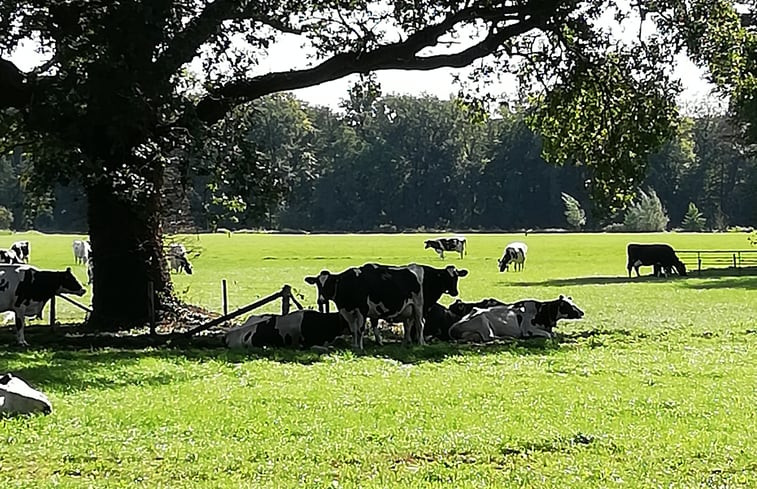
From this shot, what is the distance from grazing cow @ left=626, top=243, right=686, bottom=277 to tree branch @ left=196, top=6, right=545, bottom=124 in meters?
24.1

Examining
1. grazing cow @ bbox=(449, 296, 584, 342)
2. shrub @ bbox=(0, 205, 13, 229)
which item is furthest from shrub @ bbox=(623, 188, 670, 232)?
grazing cow @ bbox=(449, 296, 584, 342)

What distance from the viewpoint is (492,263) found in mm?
54219

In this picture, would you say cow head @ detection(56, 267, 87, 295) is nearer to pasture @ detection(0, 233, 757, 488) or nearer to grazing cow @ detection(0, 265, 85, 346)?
grazing cow @ detection(0, 265, 85, 346)

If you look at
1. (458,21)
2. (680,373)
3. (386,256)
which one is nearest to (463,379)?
(680,373)

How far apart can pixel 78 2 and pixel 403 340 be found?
894 cm

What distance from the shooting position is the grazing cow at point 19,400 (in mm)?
10945

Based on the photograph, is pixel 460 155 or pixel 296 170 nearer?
pixel 296 170

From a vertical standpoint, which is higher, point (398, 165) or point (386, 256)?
point (398, 165)

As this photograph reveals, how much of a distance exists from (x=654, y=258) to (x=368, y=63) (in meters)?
26.0

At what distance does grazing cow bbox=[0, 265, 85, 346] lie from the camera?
19.9m

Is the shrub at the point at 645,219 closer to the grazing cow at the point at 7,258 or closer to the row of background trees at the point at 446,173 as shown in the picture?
the row of background trees at the point at 446,173

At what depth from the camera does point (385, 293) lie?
1906 centimetres

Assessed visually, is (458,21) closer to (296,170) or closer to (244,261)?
(244,261)

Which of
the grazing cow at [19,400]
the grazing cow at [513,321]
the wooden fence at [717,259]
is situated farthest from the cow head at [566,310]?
the wooden fence at [717,259]
